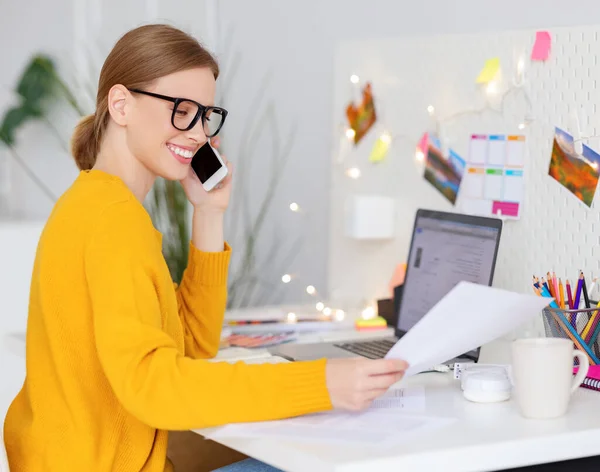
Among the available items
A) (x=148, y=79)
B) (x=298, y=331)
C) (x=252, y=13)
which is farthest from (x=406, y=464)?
(x=252, y=13)

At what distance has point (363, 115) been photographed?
7.56ft

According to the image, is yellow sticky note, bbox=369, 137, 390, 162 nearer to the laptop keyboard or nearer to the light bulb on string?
the light bulb on string

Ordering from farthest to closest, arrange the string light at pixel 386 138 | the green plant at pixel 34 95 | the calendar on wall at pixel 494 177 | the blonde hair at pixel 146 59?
the green plant at pixel 34 95, the string light at pixel 386 138, the calendar on wall at pixel 494 177, the blonde hair at pixel 146 59

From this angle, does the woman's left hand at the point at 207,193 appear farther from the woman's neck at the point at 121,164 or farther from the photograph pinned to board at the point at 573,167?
the photograph pinned to board at the point at 573,167

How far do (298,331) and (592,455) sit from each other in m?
0.81

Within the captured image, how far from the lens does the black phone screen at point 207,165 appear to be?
1742 millimetres

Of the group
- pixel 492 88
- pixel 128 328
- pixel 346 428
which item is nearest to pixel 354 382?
pixel 346 428

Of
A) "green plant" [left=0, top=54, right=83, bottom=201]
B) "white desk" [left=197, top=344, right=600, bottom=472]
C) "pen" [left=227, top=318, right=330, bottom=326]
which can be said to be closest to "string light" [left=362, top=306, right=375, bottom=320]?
"pen" [left=227, top=318, right=330, bottom=326]

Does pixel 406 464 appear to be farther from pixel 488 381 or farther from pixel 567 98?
pixel 567 98

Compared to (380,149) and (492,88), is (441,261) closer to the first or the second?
(492,88)

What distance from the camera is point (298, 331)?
77.2 inches

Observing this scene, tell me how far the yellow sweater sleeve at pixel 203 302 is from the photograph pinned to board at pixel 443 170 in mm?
578

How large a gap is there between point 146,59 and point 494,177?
2.72ft

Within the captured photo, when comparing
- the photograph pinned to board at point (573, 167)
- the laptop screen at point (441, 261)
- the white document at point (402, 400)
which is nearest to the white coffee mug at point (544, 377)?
the white document at point (402, 400)
